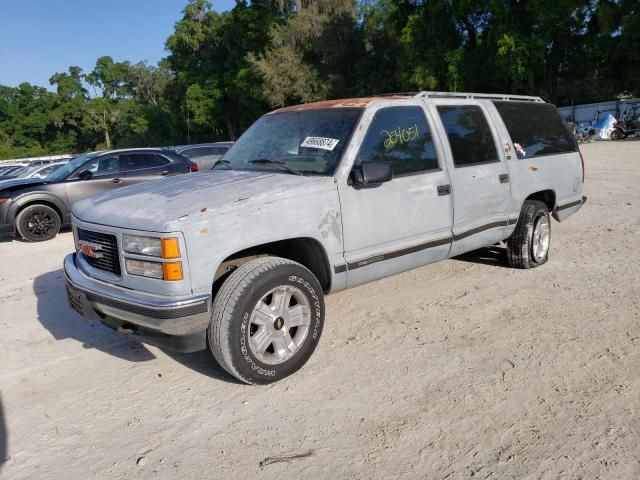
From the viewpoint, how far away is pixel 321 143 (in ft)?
13.6

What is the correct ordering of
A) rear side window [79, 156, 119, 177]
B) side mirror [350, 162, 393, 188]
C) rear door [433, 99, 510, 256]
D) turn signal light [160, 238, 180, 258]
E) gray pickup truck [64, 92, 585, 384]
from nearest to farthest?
1. turn signal light [160, 238, 180, 258]
2. gray pickup truck [64, 92, 585, 384]
3. side mirror [350, 162, 393, 188]
4. rear door [433, 99, 510, 256]
5. rear side window [79, 156, 119, 177]

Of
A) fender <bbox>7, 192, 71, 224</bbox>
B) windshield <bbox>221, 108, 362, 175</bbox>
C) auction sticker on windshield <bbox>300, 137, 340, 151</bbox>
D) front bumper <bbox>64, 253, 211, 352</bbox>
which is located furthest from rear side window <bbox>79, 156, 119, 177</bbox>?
front bumper <bbox>64, 253, 211, 352</bbox>

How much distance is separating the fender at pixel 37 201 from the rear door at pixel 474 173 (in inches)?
299

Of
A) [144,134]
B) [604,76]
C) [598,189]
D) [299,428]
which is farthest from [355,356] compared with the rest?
[144,134]

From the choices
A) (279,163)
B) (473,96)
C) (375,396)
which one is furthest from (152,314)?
(473,96)

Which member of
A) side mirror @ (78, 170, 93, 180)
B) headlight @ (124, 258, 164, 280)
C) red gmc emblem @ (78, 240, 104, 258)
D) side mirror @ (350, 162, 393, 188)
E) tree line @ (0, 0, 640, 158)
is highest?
tree line @ (0, 0, 640, 158)

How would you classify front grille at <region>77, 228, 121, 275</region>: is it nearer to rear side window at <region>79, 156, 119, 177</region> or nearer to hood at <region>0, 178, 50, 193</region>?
hood at <region>0, 178, 50, 193</region>

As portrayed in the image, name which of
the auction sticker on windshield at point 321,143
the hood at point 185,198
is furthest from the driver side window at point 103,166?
the auction sticker on windshield at point 321,143

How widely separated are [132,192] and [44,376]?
58.5 inches

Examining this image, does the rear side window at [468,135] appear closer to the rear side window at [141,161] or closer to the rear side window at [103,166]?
the rear side window at [141,161]

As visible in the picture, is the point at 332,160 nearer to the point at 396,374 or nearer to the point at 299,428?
the point at 396,374

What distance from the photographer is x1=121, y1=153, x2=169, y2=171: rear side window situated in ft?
35.1

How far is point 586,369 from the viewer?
358cm

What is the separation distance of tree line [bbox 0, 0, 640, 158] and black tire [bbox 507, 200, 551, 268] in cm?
2938
